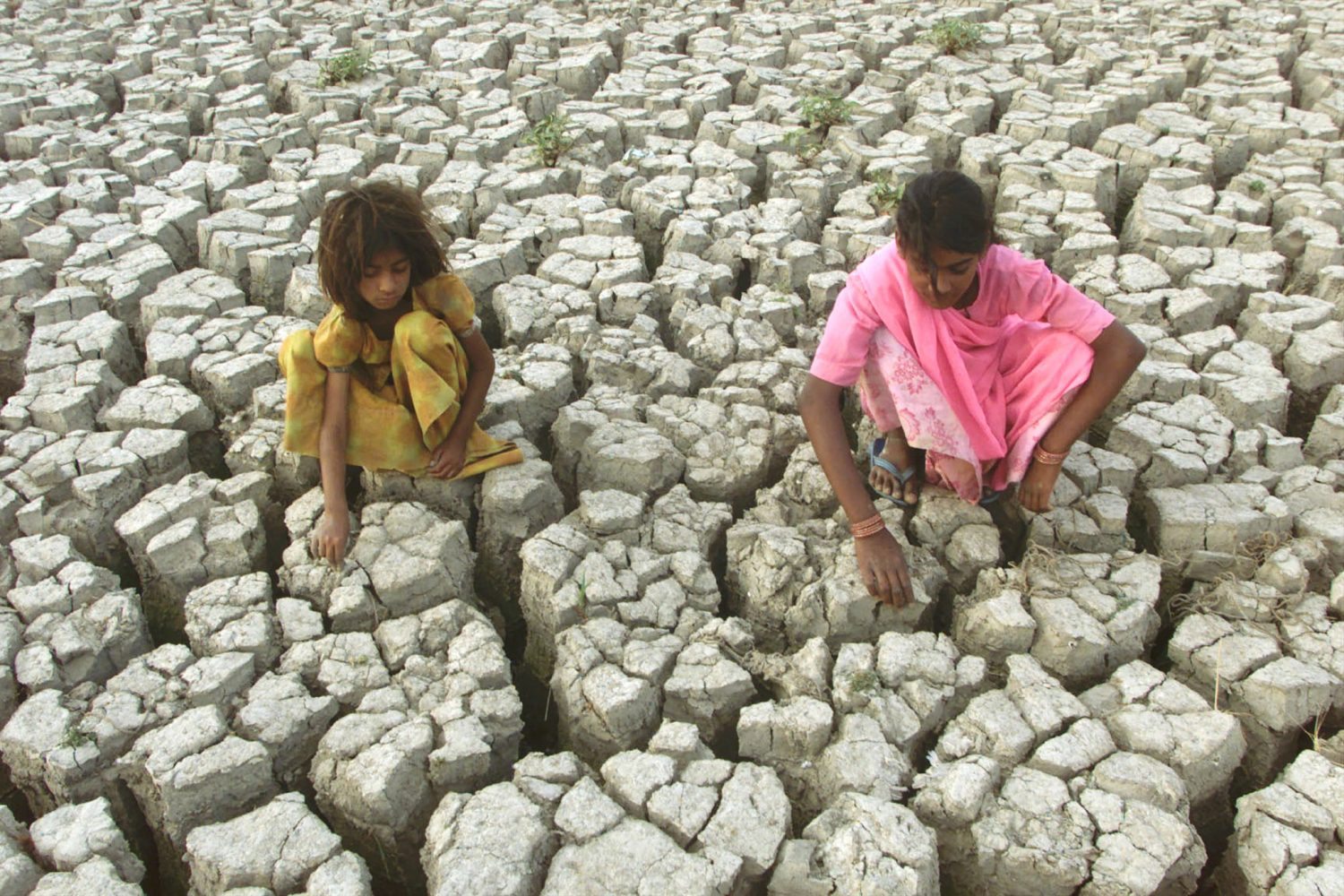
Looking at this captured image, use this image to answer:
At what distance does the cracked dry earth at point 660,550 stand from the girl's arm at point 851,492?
0.21 ft

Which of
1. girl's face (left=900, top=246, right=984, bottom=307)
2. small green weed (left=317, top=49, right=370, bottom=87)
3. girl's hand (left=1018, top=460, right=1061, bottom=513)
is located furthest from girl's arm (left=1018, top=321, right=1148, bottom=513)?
small green weed (left=317, top=49, right=370, bottom=87)

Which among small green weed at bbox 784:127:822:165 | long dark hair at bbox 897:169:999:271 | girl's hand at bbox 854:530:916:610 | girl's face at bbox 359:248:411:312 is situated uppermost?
long dark hair at bbox 897:169:999:271

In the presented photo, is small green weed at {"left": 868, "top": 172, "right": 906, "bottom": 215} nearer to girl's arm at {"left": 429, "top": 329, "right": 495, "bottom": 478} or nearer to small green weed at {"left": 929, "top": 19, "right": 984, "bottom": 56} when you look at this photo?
small green weed at {"left": 929, "top": 19, "right": 984, "bottom": 56}

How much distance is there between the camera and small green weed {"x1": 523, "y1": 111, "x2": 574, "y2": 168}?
404 centimetres

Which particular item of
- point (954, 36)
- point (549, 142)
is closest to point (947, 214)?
point (549, 142)

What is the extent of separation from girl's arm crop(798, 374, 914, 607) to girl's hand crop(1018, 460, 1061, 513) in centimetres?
39

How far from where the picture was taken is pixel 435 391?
2.39 m

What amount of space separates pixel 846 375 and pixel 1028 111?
2.84m

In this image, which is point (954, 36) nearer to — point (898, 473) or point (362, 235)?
point (898, 473)

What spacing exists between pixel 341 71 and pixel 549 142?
1467mm

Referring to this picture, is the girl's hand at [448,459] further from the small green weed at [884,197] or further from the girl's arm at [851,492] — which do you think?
the small green weed at [884,197]

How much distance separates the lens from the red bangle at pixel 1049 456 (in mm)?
2324

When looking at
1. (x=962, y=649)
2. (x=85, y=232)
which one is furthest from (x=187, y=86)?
(x=962, y=649)

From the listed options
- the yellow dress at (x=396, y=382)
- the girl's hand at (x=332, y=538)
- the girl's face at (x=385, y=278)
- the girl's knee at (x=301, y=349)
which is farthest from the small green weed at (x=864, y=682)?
the girl's knee at (x=301, y=349)
